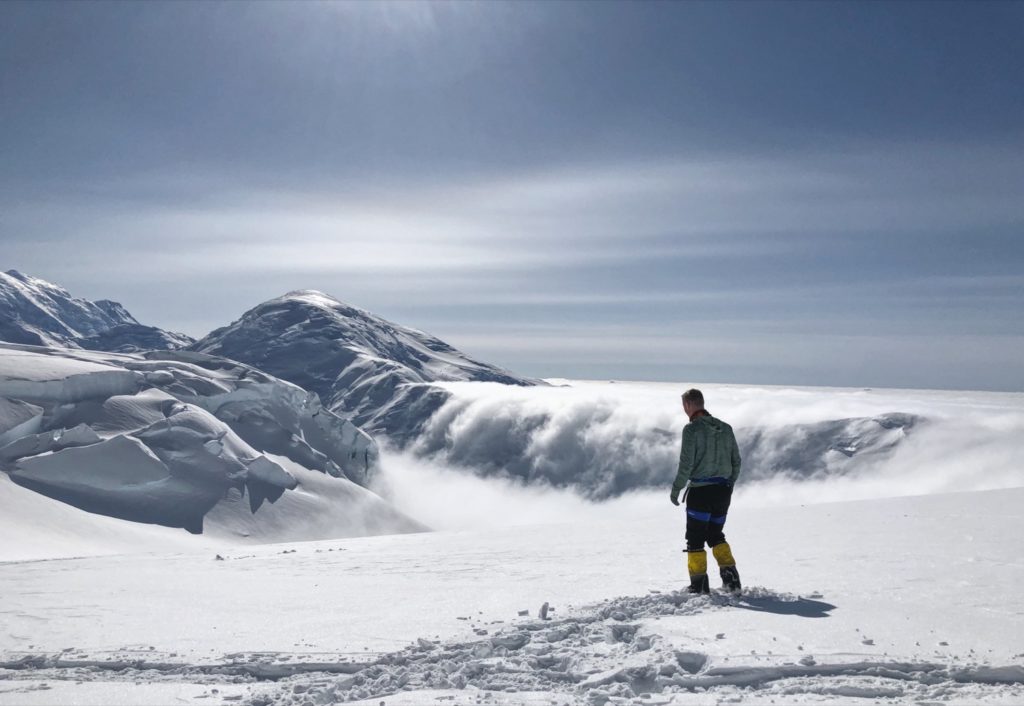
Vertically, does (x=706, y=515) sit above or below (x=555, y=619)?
above

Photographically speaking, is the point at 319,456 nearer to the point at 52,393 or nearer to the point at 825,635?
the point at 52,393

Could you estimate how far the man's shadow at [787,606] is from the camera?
7.11 meters

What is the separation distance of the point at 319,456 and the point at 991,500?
55009 mm

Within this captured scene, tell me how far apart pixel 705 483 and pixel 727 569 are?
101 centimetres

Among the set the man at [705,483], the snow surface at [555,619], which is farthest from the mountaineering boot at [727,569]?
the snow surface at [555,619]

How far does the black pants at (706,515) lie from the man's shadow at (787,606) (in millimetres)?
778

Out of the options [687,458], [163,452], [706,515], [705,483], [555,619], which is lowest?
[163,452]

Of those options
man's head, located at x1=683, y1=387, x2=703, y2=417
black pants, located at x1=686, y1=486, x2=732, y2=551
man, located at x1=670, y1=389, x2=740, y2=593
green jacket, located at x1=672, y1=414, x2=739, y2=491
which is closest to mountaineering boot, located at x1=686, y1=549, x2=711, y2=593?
man, located at x1=670, y1=389, x2=740, y2=593

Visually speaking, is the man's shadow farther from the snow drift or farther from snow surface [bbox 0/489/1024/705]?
the snow drift

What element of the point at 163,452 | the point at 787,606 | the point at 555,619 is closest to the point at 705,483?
the point at 787,606

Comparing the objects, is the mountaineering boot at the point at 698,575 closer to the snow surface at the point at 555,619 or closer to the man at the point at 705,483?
the man at the point at 705,483

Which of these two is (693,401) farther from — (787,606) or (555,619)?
(555,619)

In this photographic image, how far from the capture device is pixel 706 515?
8500 millimetres

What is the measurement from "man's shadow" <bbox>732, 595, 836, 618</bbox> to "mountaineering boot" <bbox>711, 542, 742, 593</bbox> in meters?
0.22
